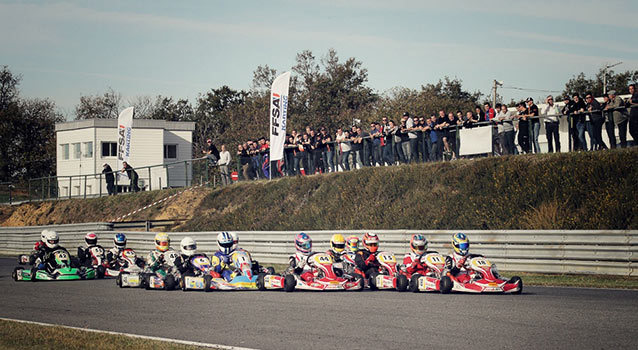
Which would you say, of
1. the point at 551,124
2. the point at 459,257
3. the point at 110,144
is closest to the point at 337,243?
the point at 459,257

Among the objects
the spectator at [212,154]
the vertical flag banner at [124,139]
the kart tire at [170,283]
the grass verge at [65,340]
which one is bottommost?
the grass verge at [65,340]

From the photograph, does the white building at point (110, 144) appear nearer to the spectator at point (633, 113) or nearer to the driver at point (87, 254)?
the driver at point (87, 254)

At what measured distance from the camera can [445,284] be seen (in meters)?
15.1

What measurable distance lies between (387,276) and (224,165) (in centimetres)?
2129

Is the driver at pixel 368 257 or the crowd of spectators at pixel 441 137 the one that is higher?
the crowd of spectators at pixel 441 137

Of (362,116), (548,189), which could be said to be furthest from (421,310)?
(362,116)

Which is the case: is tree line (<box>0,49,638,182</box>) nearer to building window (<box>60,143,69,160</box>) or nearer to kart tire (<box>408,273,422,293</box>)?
building window (<box>60,143,69,160</box>)

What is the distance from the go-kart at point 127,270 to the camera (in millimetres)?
18594

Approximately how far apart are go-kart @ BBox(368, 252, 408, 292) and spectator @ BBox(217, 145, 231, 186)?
2004 centimetres

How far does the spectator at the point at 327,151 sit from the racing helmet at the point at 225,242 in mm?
14118

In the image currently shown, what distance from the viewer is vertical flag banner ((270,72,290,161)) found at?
31672 mm

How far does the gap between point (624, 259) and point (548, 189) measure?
593 centimetres

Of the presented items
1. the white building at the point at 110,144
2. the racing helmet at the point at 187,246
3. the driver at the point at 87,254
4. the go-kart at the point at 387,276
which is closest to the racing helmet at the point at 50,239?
the driver at the point at 87,254

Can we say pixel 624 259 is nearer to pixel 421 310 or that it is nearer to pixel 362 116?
pixel 421 310
